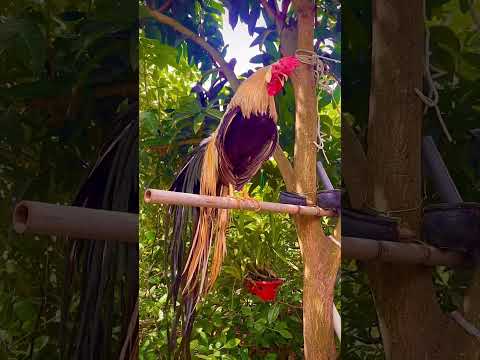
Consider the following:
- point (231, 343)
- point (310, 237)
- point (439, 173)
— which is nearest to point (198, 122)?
point (310, 237)

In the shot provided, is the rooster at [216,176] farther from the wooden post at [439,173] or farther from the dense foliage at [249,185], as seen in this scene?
the wooden post at [439,173]

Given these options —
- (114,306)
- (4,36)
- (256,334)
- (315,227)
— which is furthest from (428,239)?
(4,36)

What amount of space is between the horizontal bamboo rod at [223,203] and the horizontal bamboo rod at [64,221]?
22cm

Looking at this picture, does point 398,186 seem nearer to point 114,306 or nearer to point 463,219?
point 463,219

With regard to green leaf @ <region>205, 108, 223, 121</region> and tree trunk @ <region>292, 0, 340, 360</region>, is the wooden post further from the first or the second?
green leaf @ <region>205, 108, 223, 121</region>

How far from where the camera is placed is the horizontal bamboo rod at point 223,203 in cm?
96

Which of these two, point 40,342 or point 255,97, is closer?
point 40,342

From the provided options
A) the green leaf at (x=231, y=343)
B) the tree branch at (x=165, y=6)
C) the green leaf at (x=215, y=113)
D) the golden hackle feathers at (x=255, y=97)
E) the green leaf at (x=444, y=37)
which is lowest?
the green leaf at (x=231, y=343)

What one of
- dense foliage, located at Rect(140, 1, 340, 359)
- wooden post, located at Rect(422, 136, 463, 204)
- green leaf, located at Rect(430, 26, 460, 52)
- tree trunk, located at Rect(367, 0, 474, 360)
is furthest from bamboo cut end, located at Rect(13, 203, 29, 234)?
green leaf, located at Rect(430, 26, 460, 52)

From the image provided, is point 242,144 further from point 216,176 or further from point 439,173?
point 439,173

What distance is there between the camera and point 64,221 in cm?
63

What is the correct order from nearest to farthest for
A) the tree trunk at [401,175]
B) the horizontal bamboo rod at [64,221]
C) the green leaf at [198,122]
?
the horizontal bamboo rod at [64,221], the green leaf at [198,122], the tree trunk at [401,175]

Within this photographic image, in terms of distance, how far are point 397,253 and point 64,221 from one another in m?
0.75

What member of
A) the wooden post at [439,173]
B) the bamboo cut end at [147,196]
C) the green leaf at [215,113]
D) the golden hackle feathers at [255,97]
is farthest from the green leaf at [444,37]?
the bamboo cut end at [147,196]
